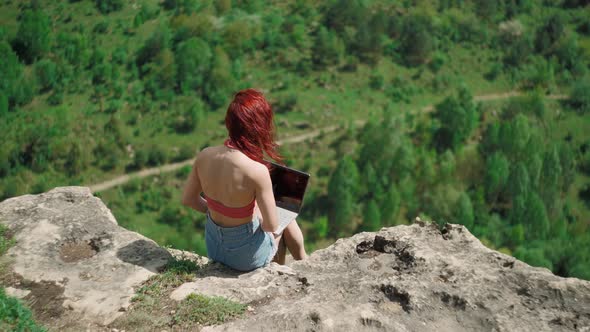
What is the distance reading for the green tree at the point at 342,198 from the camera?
52.9 meters

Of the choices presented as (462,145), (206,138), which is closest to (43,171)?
(206,138)

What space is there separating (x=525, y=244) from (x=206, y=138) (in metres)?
28.0

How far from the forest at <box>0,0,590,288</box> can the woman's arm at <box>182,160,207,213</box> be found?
36.9 m

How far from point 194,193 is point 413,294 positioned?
3.49 m

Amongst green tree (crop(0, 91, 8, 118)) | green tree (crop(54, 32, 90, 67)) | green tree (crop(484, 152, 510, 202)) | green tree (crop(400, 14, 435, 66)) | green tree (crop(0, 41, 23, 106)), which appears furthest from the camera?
green tree (crop(400, 14, 435, 66))

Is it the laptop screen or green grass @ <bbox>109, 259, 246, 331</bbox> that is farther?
the laptop screen

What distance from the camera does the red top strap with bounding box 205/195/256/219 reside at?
9352 millimetres

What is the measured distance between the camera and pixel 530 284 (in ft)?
30.5

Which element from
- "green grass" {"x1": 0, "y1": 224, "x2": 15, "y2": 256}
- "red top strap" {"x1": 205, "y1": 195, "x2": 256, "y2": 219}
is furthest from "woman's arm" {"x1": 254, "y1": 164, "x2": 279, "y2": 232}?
"green grass" {"x1": 0, "y1": 224, "x2": 15, "y2": 256}

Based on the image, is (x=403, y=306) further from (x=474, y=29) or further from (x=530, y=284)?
(x=474, y=29)

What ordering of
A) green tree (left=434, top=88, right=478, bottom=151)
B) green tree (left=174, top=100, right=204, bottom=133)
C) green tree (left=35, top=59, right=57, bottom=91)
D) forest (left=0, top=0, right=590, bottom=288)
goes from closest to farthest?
forest (left=0, top=0, right=590, bottom=288)
green tree (left=174, top=100, right=204, bottom=133)
green tree (left=35, top=59, right=57, bottom=91)
green tree (left=434, top=88, right=478, bottom=151)

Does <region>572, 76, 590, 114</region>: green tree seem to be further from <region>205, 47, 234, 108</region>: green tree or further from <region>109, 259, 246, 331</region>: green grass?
<region>109, 259, 246, 331</region>: green grass

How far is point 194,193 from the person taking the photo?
9.90m

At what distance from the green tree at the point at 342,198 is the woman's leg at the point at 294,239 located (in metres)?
42.2
